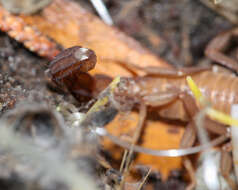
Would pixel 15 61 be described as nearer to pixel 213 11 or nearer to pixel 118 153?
pixel 118 153

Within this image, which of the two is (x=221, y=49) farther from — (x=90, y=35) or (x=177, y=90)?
(x=90, y=35)

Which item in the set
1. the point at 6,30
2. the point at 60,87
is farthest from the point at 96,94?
the point at 6,30

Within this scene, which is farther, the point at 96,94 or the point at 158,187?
the point at 158,187

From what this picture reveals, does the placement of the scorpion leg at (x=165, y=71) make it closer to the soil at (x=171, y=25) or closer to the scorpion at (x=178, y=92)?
the scorpion at (x=178, y=92)

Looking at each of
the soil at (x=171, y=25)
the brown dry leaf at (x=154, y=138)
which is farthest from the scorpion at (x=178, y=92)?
the soil at (x=171, y=25)

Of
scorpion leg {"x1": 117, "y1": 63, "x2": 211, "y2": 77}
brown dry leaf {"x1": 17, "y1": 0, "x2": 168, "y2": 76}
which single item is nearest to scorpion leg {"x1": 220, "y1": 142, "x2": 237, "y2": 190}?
scorpion leg {"x1": 117, "y1": 63, "x2": 211, "y2": 77}

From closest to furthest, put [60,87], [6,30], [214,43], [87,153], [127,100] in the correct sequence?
[87,153]
[60,87]
[6,30]
[127,100]
[214,43]

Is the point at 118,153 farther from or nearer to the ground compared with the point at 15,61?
nearer to the ground

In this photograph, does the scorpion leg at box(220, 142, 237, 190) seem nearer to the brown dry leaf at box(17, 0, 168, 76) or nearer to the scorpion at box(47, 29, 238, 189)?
the scorpion at box(47, 29, 238, 189)
